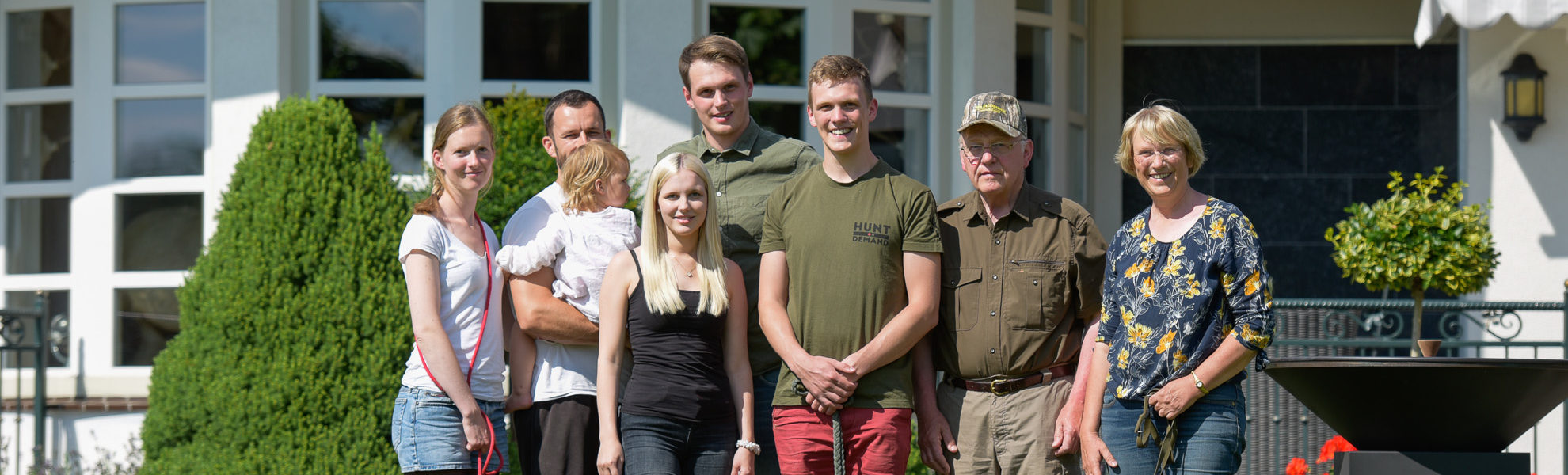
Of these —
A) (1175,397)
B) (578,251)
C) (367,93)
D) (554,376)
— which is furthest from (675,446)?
(367,93)

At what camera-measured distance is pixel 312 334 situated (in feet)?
19.3

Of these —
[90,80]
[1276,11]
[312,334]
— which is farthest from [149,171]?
[1276,11]

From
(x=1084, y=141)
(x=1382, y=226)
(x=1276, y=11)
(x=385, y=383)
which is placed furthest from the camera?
(x=1276, y=11)

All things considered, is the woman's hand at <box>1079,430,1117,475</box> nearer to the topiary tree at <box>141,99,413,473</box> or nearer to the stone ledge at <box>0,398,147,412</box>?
the topiary tree at <box>141,99,413,473</box>

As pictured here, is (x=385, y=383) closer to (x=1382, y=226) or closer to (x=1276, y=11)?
(x=1382, y=226)

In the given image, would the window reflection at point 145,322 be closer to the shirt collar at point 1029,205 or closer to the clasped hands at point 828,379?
the clasped hands at point 828,379

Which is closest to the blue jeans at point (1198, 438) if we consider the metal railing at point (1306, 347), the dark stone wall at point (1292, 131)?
the metal railing at point (1306, 347)

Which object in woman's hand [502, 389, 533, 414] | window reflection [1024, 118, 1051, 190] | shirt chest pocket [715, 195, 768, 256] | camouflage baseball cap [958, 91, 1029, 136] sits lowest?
woman's hand [502, 389, 533, 414]

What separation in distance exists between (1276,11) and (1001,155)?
700 centimetres

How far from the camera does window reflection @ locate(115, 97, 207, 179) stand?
754cm

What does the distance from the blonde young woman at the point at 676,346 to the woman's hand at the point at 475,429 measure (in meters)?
0.31

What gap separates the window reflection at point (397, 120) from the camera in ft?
23.8

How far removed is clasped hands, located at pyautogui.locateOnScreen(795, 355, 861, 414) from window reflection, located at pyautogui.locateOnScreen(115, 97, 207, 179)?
5.36m

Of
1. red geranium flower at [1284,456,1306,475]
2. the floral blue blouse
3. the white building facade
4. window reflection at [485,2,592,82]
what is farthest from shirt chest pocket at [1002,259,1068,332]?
window reflection at [485,2,592,82]
